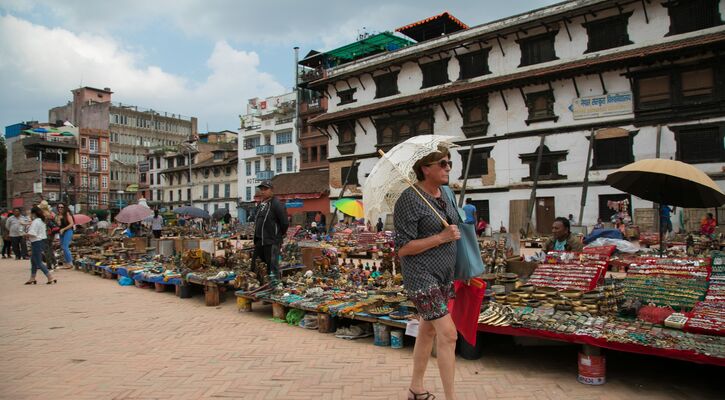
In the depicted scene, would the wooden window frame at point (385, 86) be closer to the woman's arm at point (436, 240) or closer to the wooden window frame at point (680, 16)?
the wooden window frame at point (680, 16)

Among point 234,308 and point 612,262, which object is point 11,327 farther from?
point 612,262

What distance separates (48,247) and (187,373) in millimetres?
12244

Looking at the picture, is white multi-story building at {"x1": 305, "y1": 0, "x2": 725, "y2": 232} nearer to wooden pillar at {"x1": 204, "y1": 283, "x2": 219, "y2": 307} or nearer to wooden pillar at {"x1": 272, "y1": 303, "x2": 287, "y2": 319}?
wooden pillar at {"x1": 204, "y1": 283, "x2": 219, "y2": 307}

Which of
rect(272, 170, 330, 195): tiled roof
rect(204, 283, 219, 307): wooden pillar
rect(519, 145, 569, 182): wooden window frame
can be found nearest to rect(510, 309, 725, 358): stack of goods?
rect(204, 283, 219, 307): wooden pillar

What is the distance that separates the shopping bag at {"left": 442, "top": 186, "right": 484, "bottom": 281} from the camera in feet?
12.4

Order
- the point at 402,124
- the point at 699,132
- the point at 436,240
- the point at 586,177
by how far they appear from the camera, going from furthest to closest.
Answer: the point at 402,124 → the point at 586,177 → the point at 699,132 → the point at 436,240

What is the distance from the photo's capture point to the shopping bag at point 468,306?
394cm

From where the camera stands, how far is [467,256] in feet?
12.4

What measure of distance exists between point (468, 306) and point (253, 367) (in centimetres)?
259

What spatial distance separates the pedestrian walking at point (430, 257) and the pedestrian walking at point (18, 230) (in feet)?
59.7

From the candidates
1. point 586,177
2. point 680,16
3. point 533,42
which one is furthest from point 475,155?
point 680,16

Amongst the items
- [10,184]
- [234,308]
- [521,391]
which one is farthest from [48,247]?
[10,184]

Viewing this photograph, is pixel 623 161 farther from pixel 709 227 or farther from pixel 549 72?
pixel 709 227

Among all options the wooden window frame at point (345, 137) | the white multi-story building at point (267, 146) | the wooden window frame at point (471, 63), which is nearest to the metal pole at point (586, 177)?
the wooden window frame at point (471, 63)
